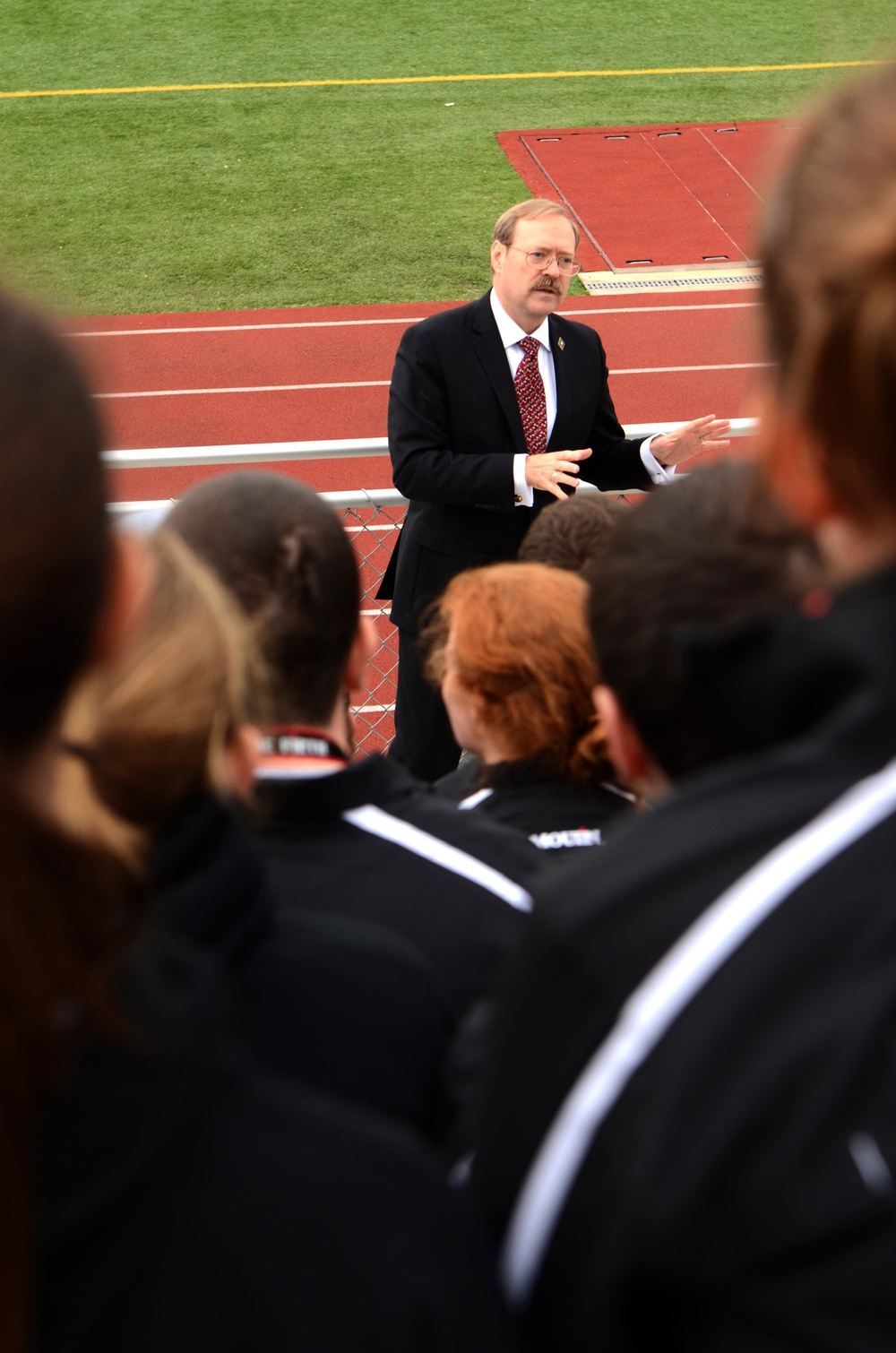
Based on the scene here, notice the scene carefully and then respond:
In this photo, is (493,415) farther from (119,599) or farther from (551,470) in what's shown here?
(119,599)

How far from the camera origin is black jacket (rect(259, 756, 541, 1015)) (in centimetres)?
157

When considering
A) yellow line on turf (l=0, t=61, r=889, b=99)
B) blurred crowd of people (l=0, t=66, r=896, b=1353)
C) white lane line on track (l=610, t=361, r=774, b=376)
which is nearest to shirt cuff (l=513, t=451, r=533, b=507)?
blurred crowd of people (l=0, t=66, r=896, b=1353)

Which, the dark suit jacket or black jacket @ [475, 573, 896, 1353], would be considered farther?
the dark suit jacket

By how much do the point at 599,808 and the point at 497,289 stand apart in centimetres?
249

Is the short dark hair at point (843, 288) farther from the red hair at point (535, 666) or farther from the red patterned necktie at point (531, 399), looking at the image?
the red patterned necktie at point (531, 399)

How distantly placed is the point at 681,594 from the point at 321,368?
9.90 m

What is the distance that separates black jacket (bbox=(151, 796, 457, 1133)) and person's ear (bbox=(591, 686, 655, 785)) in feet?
1.04

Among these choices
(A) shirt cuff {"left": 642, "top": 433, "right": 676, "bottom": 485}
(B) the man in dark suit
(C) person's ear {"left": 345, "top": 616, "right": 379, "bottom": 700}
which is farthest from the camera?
(B) the man in dark suit

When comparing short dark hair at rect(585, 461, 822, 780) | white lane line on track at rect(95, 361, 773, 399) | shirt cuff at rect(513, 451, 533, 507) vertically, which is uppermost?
short dark hair at rect(585, 461, 822, 780)

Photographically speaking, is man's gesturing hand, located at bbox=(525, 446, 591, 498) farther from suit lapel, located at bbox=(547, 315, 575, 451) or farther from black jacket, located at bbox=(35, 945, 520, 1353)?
black jacket, located at bbox=(35, 945, 520, 1353)

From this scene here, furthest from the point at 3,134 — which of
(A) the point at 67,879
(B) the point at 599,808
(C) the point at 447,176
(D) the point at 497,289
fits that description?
(A) the point at 67,879

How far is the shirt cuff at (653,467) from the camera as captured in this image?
3869mm

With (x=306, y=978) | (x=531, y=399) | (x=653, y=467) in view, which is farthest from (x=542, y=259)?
(x=306, y=978)

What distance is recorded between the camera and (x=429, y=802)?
1.78 meters
